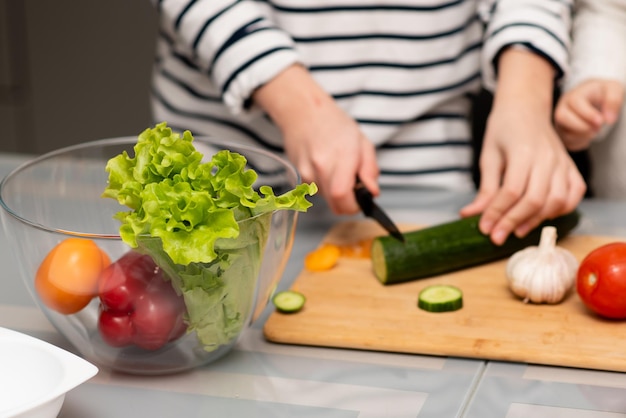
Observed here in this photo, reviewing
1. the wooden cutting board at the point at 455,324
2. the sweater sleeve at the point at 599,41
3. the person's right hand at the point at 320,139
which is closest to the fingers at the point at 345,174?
the person's right hand at the point at 320,139

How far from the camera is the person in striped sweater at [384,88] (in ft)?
4.48

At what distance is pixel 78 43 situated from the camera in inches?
A: 124

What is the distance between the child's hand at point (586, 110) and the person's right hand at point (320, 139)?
355 mm

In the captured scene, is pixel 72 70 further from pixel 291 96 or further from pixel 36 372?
pixel 36 372

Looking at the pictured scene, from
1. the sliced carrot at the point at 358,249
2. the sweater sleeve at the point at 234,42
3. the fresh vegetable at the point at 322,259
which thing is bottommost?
the sliced carrot at the point at 358,249

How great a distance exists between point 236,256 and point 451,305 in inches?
13.2

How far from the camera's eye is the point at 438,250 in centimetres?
129

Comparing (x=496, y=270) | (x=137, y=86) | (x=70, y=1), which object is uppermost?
(x=496, y=270)

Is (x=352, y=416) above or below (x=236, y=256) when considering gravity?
below

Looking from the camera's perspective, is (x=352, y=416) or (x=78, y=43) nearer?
(x=352, y=416)

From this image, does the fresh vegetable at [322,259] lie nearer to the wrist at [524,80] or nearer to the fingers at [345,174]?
the fingers at [345,174]

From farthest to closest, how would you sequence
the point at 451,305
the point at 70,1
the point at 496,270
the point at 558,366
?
the point at 70,1, the point at 496,270, the point at 451,305, the point at 558,366

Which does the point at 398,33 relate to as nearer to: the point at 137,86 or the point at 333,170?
the point at 333,170

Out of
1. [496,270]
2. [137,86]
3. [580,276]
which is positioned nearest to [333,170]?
[496,270]
